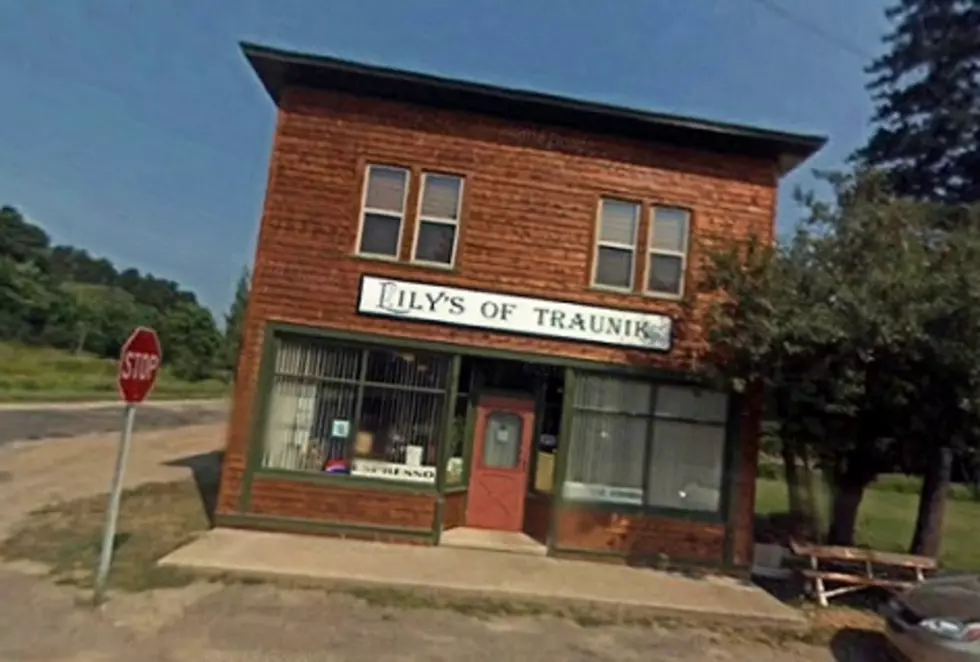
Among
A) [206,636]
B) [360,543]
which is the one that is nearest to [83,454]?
[360,543]

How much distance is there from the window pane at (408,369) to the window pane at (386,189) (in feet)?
7.20

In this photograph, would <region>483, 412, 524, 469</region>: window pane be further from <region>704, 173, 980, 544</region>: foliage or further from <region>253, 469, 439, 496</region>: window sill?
<region>704, 173, 980, 544</region>: foliage

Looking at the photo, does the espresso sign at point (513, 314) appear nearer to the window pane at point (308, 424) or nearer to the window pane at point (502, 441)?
the window pane at point (308, 424)

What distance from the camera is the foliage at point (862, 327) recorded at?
8.54 metres

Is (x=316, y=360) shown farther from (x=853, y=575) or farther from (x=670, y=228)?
(x=853, y=575)

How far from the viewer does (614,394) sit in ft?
36.6

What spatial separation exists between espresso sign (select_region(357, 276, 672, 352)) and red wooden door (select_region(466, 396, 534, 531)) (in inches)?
63.5

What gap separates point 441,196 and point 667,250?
11.8 ft

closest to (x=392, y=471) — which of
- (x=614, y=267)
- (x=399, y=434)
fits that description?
(x=399, y=434)

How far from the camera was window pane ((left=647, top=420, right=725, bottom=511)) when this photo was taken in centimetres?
1104

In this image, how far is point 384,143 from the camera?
10922 millimetres

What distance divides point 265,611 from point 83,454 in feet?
45.2

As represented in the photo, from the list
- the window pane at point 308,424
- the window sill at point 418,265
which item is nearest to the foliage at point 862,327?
the window sill at point 418,265

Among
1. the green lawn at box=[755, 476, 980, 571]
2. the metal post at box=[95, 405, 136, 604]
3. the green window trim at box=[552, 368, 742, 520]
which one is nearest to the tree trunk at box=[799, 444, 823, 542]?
the green lawn at box=[755, 476, 980, 571]
